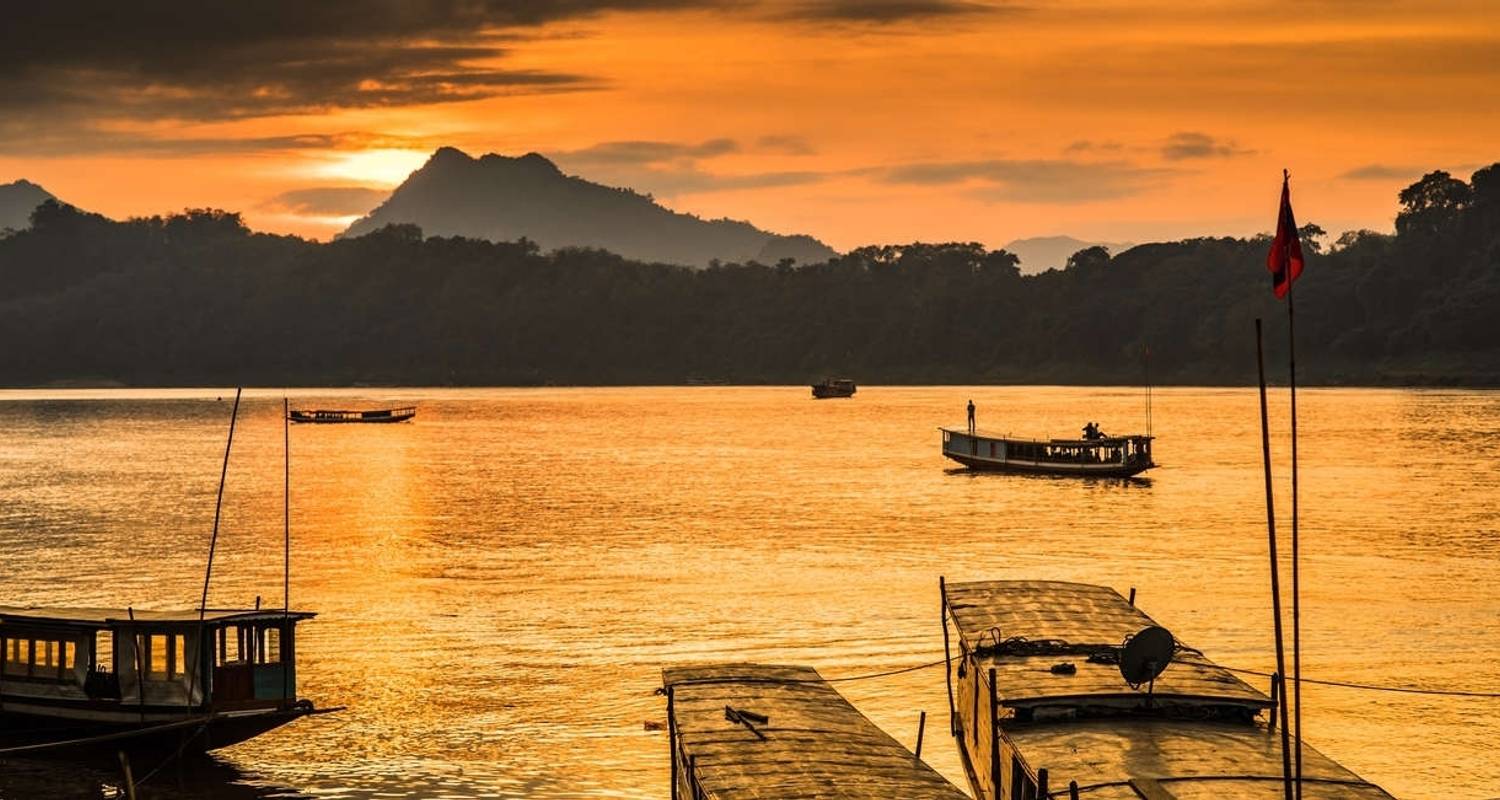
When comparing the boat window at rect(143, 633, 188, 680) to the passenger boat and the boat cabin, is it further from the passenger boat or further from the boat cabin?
the passenger boat

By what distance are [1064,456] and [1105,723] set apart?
9213cm

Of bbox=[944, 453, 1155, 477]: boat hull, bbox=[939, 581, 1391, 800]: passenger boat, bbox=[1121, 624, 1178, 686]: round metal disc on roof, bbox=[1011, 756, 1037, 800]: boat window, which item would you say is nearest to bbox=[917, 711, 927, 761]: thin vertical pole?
bbox=[939, 581, 1391, 800]: passenger boat

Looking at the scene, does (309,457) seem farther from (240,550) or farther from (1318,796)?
(1318,796)

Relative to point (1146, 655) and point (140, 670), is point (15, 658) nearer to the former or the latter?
point (140, 670)

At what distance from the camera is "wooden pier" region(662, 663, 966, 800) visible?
27.0m

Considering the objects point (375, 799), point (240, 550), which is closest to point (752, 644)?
point (375, 799)

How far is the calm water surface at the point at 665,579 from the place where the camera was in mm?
41156

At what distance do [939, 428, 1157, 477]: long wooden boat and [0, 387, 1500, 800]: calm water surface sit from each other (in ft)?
5.36

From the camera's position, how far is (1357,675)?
48.9m

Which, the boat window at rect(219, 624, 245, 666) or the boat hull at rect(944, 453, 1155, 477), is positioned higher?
the boat hull at rect(944, 453, 1155, 477)

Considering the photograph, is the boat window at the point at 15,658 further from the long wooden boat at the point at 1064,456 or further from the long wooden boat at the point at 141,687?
the long wooden boat at the point at 1064,456

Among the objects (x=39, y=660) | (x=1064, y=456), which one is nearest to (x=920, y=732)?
(x=39, y=660)

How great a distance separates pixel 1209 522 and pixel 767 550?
2713cm

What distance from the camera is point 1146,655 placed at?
102 ft
